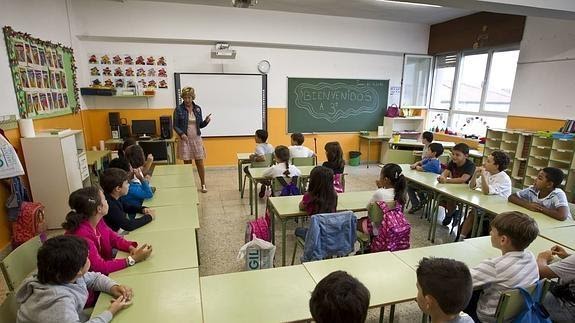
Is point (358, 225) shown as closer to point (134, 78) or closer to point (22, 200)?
point (22, 200)

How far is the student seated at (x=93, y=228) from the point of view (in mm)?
1751

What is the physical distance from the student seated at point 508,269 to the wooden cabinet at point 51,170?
419cm

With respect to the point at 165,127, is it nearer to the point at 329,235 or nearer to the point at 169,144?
the point at 169,144

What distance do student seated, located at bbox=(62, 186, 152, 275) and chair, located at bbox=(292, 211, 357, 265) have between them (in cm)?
113

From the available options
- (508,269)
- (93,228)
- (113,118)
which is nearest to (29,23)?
(113,118)

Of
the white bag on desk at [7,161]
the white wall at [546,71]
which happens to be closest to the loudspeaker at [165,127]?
the white bag on desk at [7,161]

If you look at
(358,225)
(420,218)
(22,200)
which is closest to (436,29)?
(420,218)

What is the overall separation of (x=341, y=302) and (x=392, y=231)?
1.70m

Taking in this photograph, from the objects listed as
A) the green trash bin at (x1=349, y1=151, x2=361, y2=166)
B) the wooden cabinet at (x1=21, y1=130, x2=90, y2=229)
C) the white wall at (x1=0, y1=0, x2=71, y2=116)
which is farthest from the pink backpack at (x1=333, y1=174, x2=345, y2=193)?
the green trash bin at (x1=349, y1=151, x2=361, y2=166)

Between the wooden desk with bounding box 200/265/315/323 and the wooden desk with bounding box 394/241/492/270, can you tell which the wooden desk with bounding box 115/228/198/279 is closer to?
the wooden desk with bounding box 200/265/315/323

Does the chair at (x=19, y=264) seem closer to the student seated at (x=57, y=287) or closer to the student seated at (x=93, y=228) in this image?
the student seated at (x=93, y=228)

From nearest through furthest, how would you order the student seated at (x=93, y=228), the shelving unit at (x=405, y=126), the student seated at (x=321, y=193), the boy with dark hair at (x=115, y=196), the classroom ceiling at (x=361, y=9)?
1. the student seated at (x=93, y=228)
2. the boy with dark hair at (x=115, y=196)
3. the student seated at (x=321, y=193)
4. the classroom ceiling at (x=361, y=9)
5. the shelving unit at (x=405, y=126)

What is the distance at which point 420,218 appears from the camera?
441 cm

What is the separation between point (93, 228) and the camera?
74.1 inches
